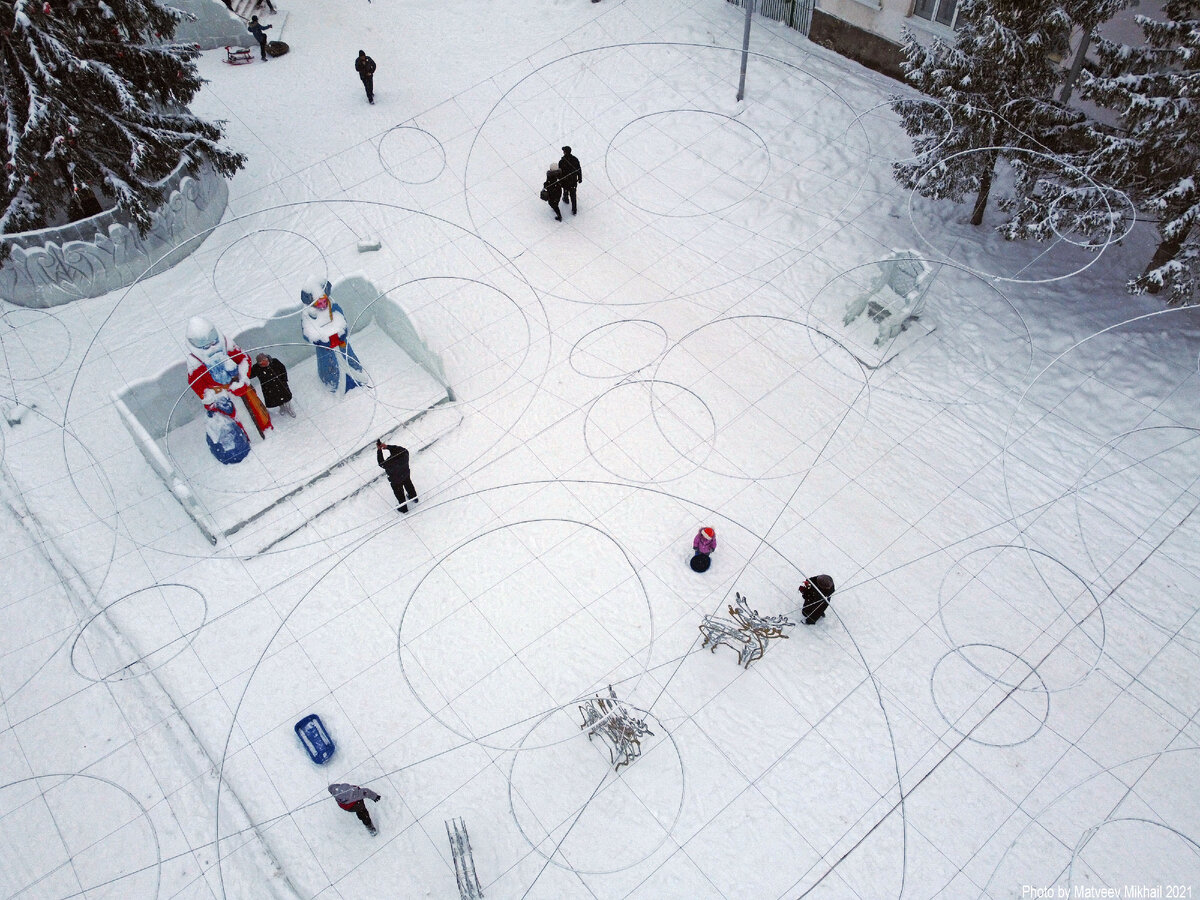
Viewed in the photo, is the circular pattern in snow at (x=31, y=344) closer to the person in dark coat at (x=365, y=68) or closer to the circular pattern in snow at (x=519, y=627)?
the person in dark coat at (x=365, y=68)

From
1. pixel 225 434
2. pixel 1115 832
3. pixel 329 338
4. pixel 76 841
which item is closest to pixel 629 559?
pixel 329 338

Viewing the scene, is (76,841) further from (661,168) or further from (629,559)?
(661,168)

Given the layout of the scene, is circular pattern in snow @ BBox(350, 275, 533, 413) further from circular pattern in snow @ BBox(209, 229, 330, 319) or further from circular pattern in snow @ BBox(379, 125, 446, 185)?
circular pattern in snow @ BBox(379, 125, 446, 185)

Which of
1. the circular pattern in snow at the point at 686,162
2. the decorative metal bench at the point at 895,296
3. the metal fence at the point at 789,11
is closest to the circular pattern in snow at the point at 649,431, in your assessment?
the decorative metal bench at the point at 895,296

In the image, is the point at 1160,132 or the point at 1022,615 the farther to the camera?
the point at 1160,132

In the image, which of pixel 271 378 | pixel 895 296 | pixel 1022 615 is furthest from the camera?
pixel 895 296

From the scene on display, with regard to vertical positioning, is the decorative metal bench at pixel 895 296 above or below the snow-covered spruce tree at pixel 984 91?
below

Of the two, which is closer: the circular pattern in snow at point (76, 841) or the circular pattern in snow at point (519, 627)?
the circular pattern in snow at point (76, 841)

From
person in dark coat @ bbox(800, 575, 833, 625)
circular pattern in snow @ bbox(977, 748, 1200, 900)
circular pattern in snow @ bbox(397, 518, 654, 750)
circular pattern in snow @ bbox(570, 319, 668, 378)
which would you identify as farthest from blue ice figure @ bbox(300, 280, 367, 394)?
circular pattern in snow @ bbox(977, 748, 1200, 900)

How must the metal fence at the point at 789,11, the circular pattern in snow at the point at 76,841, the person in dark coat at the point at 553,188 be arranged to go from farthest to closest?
the metal fence at the point at 789,11 → the person in dark coat at the point at 553,188 → the circular pattern in snow at the point at 76,841
